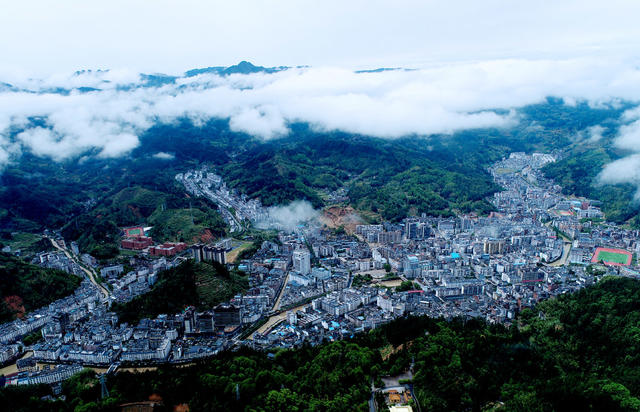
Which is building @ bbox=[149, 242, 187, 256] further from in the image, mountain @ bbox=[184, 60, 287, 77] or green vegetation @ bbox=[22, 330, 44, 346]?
mountain @ bbox=[184, 60, 287, 77]

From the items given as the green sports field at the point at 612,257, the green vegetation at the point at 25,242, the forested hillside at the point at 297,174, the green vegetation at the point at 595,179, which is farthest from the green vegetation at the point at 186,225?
the green vegetation at the point at 595,179

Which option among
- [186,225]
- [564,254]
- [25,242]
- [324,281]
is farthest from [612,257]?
[25,242]

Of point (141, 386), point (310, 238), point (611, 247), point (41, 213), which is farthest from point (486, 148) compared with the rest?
point (141, 386)

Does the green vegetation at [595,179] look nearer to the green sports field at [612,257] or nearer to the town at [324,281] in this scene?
the town at [324,281]

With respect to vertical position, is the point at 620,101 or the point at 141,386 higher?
the point at 620,101

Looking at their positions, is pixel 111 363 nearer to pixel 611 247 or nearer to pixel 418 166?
pixel 611 247

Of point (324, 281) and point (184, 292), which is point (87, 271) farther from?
point (324, 281)
